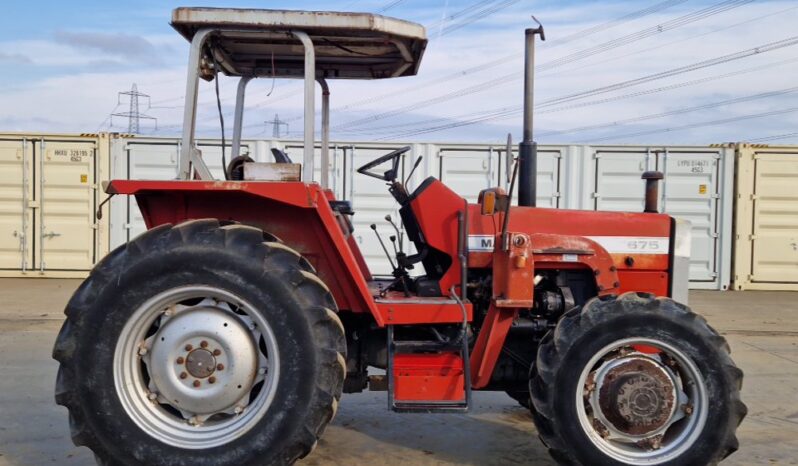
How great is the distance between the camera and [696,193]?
11977 millimetres

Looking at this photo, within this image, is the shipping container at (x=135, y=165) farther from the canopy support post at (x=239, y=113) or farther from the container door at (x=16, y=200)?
the canopy support post at (x=239, y=113)

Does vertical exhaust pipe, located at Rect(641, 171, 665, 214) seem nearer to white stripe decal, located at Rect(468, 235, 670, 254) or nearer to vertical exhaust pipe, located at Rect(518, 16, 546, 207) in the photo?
white stripe decal, located at Rect(468, 235, 670, 254)

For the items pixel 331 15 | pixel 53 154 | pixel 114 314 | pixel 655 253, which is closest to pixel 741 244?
pixel 655 253

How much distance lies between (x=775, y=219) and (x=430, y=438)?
1007 cm

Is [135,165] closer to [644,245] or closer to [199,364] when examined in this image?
[199,364]

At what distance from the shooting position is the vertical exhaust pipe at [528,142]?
157 inches

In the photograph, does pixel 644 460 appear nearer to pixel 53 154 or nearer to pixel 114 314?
pixel 114 314

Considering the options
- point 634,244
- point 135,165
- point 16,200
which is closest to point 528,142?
point 634,244

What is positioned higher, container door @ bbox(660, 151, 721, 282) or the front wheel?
container door @ bbox(660, 151, 721, 282)

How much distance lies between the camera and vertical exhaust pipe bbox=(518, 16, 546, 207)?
13.1ft

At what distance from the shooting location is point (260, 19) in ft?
11.5

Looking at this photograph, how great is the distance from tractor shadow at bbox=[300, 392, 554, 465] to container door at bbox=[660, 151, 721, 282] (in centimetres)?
794

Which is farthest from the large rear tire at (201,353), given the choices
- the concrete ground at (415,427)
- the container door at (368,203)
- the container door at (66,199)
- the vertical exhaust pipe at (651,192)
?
the container door at (66,199)

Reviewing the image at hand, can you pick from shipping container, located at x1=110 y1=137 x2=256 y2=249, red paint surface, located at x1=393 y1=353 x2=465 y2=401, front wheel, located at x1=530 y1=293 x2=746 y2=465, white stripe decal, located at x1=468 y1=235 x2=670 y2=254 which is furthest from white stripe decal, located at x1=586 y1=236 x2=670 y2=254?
shipping container, located at x1=110 y1=137 x2=256 y2=249
